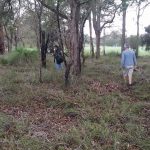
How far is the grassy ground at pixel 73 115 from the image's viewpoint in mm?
8042

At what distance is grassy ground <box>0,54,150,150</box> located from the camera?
26.4 ft

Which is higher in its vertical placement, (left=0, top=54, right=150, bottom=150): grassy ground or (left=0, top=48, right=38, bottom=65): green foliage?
(left=0, top=48, right=38, bottom=65): green foliage

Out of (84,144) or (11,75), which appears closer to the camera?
(84,144)

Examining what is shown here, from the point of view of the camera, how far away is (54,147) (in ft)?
25.5

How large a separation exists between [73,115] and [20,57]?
13.6 meters

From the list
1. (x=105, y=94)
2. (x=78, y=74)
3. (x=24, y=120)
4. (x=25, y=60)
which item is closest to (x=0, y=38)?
(x=25, y=60)

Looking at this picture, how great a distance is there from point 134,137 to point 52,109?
10.7 feet

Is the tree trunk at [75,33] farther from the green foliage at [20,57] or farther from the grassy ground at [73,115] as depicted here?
the green foliage at [20,57]

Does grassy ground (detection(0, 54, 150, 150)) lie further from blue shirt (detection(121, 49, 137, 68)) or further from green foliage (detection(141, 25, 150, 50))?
green foliage (detection(141, 25, 150, 50))

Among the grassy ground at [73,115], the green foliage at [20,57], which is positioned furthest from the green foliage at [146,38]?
the grassy ground at [73,115]

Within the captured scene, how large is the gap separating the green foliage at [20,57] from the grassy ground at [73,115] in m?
6.87

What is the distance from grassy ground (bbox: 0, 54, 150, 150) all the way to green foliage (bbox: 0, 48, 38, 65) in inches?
271

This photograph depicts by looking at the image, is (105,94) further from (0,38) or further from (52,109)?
(0,38)

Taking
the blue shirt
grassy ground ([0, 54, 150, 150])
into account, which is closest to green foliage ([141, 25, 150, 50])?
grassy ground ([0, 54, 150, 150])
